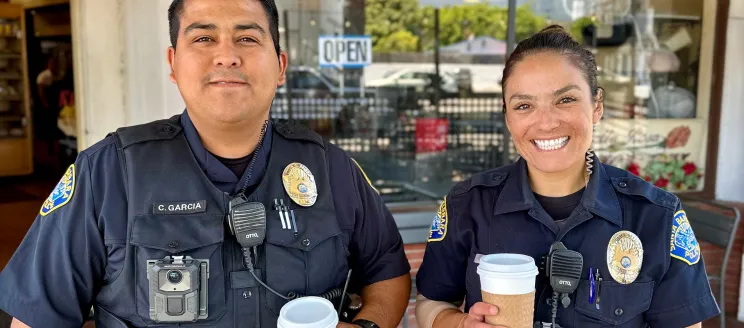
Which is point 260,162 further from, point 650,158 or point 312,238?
point 650,158

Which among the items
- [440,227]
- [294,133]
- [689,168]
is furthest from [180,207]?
[689,168]

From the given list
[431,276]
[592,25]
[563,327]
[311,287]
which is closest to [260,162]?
[311,287]

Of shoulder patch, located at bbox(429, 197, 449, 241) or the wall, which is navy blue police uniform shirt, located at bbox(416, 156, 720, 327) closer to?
shoulder patch, located at bbox(429, 197, 449, 241)

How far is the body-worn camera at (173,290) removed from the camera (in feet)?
4.63

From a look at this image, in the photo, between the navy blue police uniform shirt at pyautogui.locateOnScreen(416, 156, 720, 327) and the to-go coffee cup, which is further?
the navy blue police uniform shirt at pyautogui.locateOnScreen(416, 156, 720, 327)

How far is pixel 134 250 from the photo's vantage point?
1.45 metres

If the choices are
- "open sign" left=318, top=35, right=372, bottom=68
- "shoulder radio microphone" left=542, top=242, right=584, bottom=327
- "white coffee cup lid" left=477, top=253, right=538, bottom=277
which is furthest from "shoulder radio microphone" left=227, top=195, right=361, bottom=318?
"open sign" left=318, top=35, right=372, bottom=68

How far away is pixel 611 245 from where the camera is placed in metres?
1.51

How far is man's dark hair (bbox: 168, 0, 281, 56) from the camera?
154 cm

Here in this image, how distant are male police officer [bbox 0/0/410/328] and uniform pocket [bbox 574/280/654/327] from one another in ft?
1.94

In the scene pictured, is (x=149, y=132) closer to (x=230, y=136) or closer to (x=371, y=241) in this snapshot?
(x=230, y=136)

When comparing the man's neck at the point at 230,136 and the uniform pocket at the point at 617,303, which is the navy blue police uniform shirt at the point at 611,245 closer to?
the uniform pocket at the point at 617,303

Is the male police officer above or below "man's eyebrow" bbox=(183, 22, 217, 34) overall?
below

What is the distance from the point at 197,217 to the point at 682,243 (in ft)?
3.94
